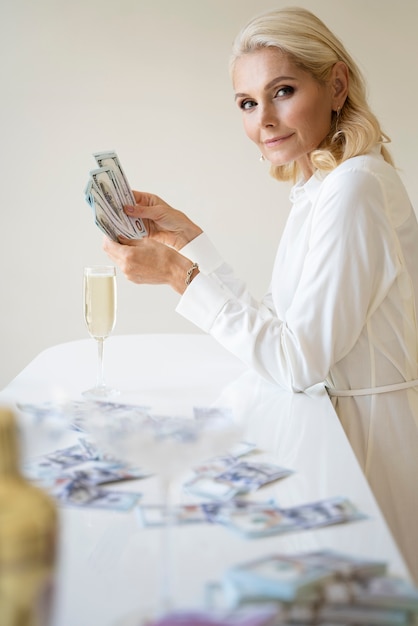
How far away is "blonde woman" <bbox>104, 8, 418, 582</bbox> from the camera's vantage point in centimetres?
176

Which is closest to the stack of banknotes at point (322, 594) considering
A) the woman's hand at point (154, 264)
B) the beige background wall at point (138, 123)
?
the woman's hand at point (154, 264)

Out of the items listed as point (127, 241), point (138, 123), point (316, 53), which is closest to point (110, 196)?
point (127, 241)

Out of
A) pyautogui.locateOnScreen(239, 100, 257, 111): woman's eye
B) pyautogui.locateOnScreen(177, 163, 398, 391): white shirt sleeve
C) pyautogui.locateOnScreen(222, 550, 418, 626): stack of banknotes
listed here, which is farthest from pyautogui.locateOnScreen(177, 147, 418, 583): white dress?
pyautogui.locateOnScreen(222, 550, 418, 626): stack of banknotes

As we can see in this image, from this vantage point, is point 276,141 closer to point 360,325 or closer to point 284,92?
point 284,92

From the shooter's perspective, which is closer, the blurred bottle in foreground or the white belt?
the blurred bottle in foreground

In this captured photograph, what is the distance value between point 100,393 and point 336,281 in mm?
555

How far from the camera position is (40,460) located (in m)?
1.17

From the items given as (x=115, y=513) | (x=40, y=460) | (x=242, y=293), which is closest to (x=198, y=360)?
(x=242, y=293)

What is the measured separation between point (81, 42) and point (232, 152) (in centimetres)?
106

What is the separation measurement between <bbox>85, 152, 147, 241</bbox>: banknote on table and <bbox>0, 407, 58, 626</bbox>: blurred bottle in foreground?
1329 mm

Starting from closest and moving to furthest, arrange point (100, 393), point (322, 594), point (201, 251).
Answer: point (322, 594) < point (100, 393) < point (201, 251)

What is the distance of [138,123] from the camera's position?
185 inches

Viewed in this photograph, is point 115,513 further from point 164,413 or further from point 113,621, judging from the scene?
point 164,413

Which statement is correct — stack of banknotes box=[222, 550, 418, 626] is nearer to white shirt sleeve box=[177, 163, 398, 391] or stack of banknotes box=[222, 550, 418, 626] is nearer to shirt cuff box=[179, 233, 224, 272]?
white shirt sleeve box=[177, 163, 398, 391]
